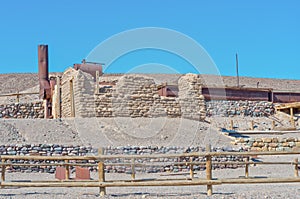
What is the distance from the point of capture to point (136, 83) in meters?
21.7

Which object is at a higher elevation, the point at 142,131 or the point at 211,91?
the point at 211,91

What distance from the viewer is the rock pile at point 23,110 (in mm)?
28422

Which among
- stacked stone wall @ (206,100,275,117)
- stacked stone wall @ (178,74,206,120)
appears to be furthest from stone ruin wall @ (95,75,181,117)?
stacked stone wall @ (206,100,275,117)

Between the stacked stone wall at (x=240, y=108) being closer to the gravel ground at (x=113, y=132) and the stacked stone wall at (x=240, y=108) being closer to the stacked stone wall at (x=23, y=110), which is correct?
the gravel ground at (x=113, y=132)

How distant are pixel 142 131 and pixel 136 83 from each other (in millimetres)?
3135

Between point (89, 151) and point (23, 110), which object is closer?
point (89, 151)

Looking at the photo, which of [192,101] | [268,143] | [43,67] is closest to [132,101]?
[192,101]

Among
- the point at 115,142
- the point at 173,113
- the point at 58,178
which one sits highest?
the point at 173,113

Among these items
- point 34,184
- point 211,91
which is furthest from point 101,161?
point 211,91

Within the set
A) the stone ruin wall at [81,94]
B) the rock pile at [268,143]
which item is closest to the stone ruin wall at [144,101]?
the stone ruin wall at [81,94]

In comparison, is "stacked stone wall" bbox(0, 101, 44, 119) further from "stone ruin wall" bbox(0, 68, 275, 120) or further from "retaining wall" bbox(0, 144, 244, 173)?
"retaining wall" bbox(0, 144, 244, 173)

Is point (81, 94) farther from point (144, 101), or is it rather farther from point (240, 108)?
point (240, 108)

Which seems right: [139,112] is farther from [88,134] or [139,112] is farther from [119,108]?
[88,134]

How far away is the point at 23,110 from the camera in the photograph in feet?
94.9
